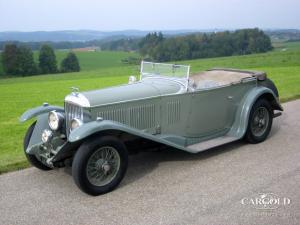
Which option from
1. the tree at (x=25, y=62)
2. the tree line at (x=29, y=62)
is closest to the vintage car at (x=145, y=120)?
the tree line at (x=29, y=62)

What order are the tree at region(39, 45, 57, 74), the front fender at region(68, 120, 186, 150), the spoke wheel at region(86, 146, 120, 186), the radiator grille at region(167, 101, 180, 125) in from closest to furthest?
the front fender at region(68, 120, 186, 150) < the spoke wheel at region(86, 146, 120, 186) < the radiator grille at region(167, 101, 180, 125) < the tree at region(39, 45, 57, 74)

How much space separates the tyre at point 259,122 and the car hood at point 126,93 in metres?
1.71

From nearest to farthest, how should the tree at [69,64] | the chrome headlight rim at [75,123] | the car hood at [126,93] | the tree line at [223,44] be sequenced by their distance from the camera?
the chrome headlight rim at [75,123] → the car hood at [126,93] → the tree line at [223,44] → the tree at [69,64]

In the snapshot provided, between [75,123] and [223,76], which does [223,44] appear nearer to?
[223,76]

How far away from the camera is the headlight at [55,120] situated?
5.43 m

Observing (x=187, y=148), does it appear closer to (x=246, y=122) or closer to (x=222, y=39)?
(x=246, y=122)

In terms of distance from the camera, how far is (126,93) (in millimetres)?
5664

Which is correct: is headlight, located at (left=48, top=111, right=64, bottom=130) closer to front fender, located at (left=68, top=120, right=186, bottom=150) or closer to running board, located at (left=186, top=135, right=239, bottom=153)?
front fender, located at (left=68, top=120, right=186, bottom=150)

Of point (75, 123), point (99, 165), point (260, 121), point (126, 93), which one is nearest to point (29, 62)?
point (260, 121)

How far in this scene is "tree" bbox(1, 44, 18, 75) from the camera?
57.6 metres

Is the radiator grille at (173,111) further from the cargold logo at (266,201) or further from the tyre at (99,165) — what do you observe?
the cargold logo at (266,201)

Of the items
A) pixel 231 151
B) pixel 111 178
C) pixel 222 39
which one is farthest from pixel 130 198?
pixel 222 39

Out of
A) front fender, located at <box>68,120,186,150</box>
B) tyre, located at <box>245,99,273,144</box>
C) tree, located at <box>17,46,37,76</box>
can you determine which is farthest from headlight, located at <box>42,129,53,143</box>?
tree, located at <box>17,46,37,76</box>

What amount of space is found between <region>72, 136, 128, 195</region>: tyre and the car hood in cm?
64
